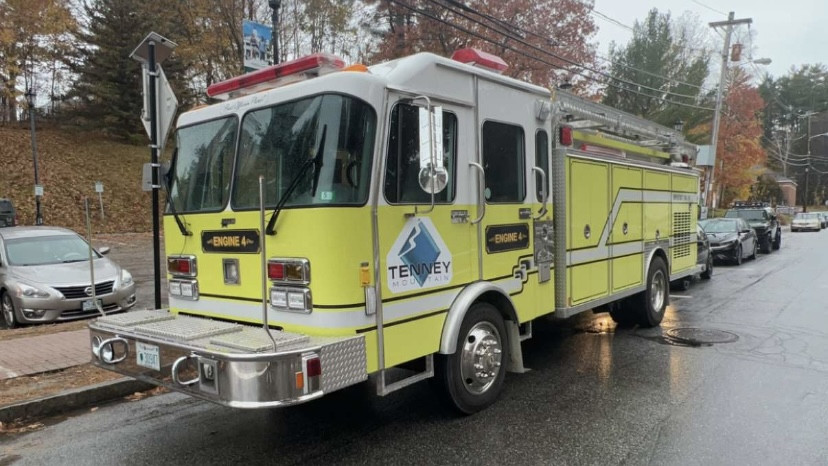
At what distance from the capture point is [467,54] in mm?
4562

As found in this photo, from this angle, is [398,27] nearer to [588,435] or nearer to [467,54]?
[467,54]

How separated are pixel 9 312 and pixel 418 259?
7661 millimetres

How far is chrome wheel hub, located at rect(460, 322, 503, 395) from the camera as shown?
4.39 m

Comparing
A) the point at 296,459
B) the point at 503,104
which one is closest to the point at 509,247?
the point at 503,104

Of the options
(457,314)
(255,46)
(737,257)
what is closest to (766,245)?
(737,257)

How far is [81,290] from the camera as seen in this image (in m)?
8.35

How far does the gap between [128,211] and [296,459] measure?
2579 cm

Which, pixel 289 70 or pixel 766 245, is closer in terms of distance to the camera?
pixel 289 70

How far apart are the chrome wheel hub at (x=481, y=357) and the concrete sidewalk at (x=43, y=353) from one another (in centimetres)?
398

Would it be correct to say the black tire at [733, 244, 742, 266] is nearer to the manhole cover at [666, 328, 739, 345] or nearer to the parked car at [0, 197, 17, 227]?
the manhole cover at [666, 328, 739, 345]

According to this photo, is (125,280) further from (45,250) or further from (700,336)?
(700,336)

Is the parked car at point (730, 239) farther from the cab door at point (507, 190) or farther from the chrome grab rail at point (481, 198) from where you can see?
the chrome grab rail at point (481, 198)

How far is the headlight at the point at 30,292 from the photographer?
8102mm

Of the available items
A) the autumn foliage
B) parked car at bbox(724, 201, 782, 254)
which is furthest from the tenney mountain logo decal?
the autumn foliage
